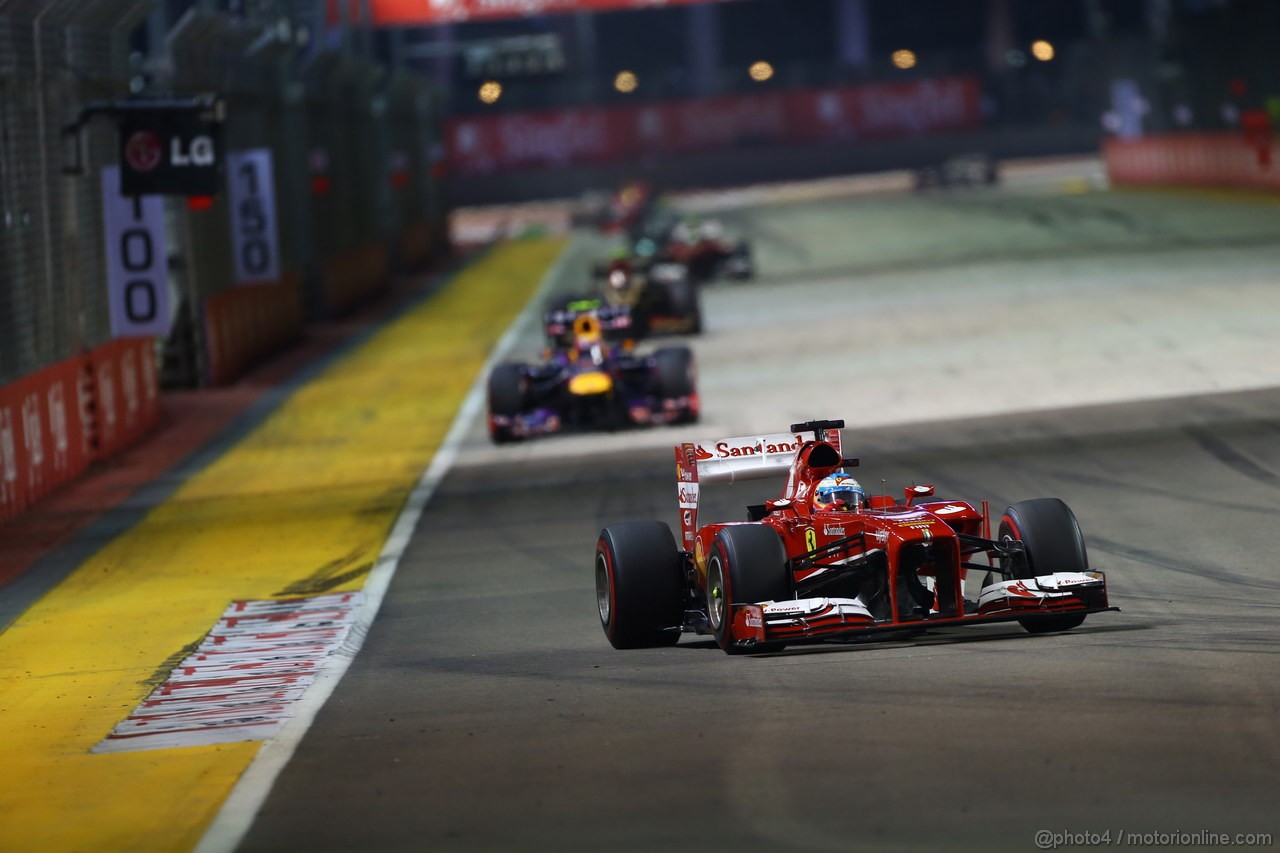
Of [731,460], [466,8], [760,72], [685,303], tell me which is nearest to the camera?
[731,460]

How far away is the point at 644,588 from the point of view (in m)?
11.7

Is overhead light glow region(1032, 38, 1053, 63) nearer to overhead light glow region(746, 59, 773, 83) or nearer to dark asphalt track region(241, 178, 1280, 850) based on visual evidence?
overhead light glow region(746, 59, 773, 83)

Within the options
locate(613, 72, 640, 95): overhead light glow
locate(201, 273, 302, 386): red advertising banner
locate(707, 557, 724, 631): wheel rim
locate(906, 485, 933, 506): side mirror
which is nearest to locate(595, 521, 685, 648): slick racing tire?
locate(707, 557, 724, 631): wheel rim

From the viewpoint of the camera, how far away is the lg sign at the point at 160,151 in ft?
74.9

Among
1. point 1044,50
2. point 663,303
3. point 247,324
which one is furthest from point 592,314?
point 1044,50

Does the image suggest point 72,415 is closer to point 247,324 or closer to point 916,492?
point 247,324

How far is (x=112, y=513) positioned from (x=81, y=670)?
24.2 feet

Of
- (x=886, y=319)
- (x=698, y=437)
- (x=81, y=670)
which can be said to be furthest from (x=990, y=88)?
(x=81, y=670)

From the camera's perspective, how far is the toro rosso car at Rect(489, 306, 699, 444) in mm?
22859

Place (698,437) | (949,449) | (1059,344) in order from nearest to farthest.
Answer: (949,449)
(698,437)
(1059,344)

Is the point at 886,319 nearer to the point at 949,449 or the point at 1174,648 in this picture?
the point at 949,449

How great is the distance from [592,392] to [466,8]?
1772 inches

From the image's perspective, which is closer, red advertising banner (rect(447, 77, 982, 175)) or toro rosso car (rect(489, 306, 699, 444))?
toro rosso car (rect(489, 306, 699, 444))

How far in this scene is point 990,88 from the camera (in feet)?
279
